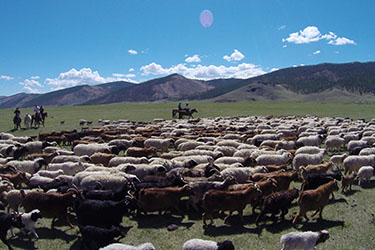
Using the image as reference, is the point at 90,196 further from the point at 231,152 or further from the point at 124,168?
the point at 231,152

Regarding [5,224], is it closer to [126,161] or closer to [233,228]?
[233,228]

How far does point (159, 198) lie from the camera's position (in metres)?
8.16

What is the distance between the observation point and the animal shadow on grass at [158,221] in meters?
7.74

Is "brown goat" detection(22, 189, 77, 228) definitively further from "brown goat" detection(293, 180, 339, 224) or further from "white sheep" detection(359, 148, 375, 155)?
"white sheep" detection(359, 148, 375, 155)

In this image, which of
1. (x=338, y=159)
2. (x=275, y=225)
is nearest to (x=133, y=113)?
(x=338, y=159)

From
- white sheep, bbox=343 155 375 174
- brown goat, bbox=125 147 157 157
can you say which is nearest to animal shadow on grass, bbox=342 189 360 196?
white sheep, bbox=343 155 375 174

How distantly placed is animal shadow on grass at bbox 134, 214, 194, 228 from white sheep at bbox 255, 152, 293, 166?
554cm

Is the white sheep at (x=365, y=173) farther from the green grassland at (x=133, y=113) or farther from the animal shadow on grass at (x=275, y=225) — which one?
the green grassland at (x=133, y=113)

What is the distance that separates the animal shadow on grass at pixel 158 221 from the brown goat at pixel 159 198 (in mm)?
226

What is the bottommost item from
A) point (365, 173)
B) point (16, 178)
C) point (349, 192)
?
point (349, 192)

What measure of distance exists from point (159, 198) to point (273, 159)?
6.34 meters

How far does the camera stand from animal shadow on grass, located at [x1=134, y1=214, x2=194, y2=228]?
774 centimetres

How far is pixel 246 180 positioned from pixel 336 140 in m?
9.52

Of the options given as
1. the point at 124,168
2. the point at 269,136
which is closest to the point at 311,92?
the point at 269,136
